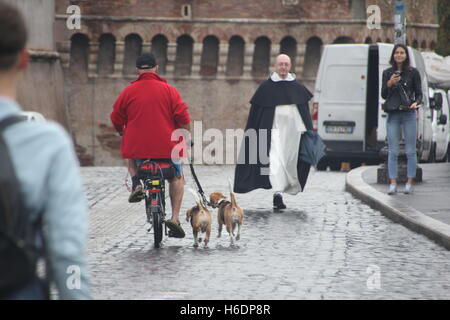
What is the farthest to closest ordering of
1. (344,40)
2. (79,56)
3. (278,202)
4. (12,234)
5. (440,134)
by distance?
(79,56), (344,40), (440,134), (278,202), (12,234)

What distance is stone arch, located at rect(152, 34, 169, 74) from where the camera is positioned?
3994 cm

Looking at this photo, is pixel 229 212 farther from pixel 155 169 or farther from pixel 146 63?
pixel 146 63

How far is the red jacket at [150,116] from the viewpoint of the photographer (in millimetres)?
9086

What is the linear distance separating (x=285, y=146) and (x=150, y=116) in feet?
14.2

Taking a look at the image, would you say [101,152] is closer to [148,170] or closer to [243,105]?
[243,105]

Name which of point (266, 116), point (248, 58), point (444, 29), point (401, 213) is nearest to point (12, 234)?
A: point (401, 213)

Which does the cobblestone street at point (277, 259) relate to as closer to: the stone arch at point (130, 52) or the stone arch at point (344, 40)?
the stone arch at point (344, 40)

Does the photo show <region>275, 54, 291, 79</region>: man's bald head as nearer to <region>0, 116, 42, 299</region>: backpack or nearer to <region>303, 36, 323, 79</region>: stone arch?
<region>0, 116, 42, 299</region>: backpack

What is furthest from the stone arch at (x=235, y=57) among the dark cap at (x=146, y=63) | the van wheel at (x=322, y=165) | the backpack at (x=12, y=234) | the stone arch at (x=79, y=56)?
the backpack at (x=12, y=234)

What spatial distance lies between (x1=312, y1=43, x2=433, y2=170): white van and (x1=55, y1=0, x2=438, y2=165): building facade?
16.3 meters

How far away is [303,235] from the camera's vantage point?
1007 centimetres

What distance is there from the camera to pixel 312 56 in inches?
1587
